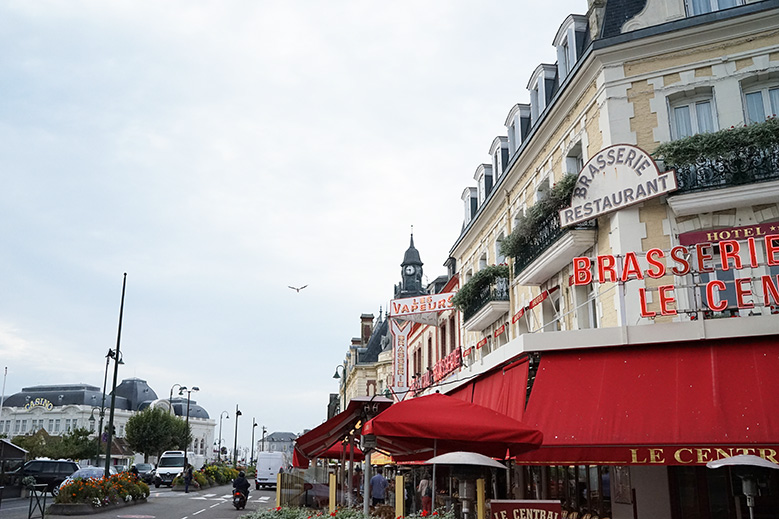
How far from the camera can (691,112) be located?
13617 mm

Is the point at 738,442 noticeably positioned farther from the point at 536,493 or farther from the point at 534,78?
the point at 534,78

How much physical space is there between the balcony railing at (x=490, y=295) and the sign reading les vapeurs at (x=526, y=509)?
36.0 ft

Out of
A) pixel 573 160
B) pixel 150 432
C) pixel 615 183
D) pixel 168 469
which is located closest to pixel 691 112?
pixel 615 183

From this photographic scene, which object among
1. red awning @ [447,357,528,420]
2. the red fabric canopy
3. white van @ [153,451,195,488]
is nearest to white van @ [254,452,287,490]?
white van @ [153,451,195,488]

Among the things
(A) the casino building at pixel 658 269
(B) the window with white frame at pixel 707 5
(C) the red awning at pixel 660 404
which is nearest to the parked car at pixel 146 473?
(A) the casino building at pixel 658 269

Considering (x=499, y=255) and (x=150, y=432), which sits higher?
(x=499, y=255)

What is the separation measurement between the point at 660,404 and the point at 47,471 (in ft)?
109

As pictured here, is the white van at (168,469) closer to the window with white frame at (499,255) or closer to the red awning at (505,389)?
the window with white frame at (499,255)

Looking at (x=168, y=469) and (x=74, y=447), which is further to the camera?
(x=74, y=447)

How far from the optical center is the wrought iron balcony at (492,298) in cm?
1945

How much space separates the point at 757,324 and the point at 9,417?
13860 centimetres

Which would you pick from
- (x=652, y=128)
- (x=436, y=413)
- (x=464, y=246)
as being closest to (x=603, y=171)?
(x=652, y=128)

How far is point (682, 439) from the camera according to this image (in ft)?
33.9

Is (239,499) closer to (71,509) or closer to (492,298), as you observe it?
(71,509)
